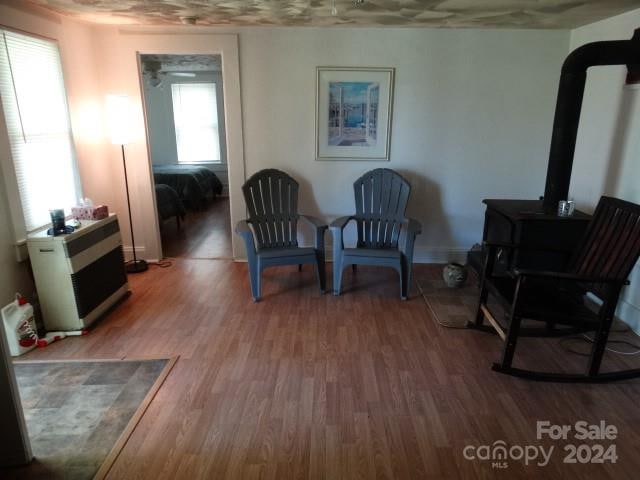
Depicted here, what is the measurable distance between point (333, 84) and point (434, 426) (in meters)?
3.04

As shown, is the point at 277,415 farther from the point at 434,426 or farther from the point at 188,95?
the point at 188,95

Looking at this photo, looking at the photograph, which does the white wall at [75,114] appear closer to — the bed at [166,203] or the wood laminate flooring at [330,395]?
the wood laminate flooring at [330,395]

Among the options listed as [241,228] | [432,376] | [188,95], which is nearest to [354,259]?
[241,228]

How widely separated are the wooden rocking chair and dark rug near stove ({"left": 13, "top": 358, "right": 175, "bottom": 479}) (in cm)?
205

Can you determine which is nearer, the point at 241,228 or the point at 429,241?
the point at 241,228

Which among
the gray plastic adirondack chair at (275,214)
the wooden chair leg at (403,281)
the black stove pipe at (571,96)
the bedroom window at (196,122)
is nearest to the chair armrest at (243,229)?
the gray plastic adirondack chair at (275,214)

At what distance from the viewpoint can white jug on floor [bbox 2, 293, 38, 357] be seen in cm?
263

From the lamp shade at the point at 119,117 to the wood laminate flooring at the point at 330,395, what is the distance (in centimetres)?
147

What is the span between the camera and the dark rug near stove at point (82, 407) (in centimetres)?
184

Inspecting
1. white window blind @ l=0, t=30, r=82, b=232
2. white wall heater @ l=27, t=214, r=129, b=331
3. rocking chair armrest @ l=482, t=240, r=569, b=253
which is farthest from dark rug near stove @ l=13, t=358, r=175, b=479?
rocking chair armrest @ l=482, t=240, r=569, b=253

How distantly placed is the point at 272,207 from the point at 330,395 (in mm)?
2015

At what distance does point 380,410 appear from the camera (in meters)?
2.16

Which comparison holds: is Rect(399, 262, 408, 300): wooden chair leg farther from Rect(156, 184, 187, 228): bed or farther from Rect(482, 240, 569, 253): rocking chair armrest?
Rect(156, 184, 187, 228): bed

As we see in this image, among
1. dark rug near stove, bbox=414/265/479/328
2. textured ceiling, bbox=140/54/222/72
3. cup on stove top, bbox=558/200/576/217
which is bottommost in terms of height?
dark rug near stove, bbox=414/265/479/328
